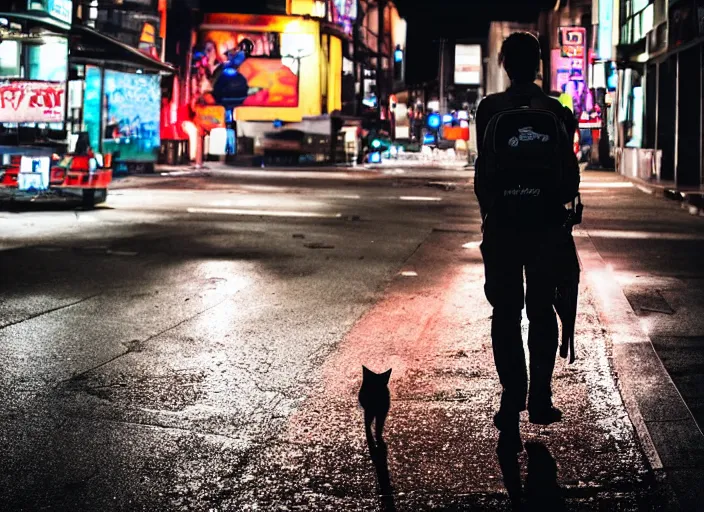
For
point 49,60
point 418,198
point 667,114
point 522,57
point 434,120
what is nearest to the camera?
point 522,57

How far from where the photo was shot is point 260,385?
6.02 m

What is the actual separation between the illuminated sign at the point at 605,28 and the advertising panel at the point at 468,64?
253 ft

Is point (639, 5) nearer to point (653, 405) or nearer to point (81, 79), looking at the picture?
point (81, 79)

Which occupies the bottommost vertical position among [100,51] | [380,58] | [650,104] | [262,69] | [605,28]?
[650,104]

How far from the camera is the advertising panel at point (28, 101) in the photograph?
21875mm

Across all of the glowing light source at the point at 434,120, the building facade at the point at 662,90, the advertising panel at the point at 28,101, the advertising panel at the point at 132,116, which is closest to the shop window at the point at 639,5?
the building facade at the point at 662,90

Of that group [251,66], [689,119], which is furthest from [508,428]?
[251,66]

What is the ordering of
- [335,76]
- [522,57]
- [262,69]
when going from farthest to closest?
[335,76] → [262,69] → [522,57]

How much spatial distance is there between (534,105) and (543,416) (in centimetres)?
155

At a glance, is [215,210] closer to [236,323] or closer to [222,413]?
[236,323]

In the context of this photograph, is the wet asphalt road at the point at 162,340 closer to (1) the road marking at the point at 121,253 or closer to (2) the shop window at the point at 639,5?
(1) the road marking at the point at 121,253

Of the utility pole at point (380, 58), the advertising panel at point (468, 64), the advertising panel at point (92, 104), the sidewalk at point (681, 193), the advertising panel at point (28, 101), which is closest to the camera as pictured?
the sidewalk at point (681, 193)

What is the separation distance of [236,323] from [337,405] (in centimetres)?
277

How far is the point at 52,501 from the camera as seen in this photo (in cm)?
397
